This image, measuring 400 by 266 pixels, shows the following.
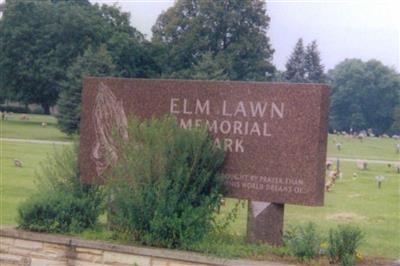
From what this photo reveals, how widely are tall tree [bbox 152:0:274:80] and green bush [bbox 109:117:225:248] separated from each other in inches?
1718

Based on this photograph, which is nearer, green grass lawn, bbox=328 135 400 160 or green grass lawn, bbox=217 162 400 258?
green grass lawn, bbox=217 162 400 258

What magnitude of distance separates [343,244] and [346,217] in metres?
6.04

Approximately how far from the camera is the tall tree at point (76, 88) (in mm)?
38688

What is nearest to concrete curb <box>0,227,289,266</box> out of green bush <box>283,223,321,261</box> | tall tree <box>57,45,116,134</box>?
green bush <box>283,223,321,261</box>

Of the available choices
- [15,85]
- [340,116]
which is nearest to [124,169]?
[340,116]

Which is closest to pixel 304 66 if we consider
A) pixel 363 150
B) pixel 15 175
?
pixel 363 150

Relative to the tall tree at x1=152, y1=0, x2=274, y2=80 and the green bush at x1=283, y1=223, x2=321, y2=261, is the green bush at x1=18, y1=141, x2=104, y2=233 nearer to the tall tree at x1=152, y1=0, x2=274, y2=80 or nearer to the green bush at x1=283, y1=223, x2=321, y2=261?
the green bush at x1=283, y1=223, x2=321, y2=261

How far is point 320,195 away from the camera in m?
7.93

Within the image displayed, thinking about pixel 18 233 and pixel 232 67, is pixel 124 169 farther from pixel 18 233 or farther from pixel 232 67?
pixel 232 67

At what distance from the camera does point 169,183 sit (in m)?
7.98

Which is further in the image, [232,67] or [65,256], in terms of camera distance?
[232,67]

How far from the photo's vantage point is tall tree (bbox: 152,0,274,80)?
174 feet

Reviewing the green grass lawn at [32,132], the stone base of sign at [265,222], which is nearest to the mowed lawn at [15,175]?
the stone base of sign at [265,222]

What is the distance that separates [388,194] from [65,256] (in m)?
11.4
